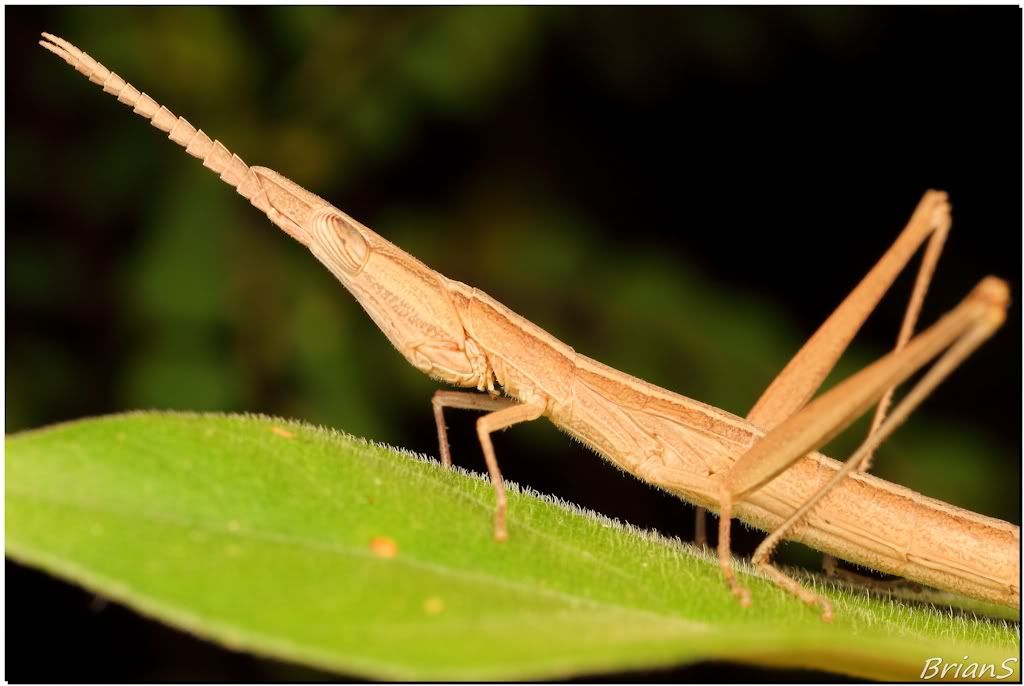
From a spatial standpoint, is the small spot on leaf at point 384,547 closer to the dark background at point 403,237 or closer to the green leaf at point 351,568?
the green leaf at point 351,568

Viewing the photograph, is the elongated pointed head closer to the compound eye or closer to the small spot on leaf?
the compound eye

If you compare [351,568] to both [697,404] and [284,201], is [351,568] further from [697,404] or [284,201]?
[697,404]

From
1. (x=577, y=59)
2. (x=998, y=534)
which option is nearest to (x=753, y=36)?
(x=577, y=59)

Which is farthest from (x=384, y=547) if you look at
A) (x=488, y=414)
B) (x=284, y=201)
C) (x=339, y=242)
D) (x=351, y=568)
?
(x=284, y=201)

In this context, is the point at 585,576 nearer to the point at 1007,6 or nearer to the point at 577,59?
the point at 577,59

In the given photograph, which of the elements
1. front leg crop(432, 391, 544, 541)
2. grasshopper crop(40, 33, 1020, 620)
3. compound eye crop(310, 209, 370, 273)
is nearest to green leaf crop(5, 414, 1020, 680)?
front leg crop(432, 391, 544, 541)

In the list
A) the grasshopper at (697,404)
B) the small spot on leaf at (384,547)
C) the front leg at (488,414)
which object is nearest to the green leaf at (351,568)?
the small spot on leaf at (384,547)
